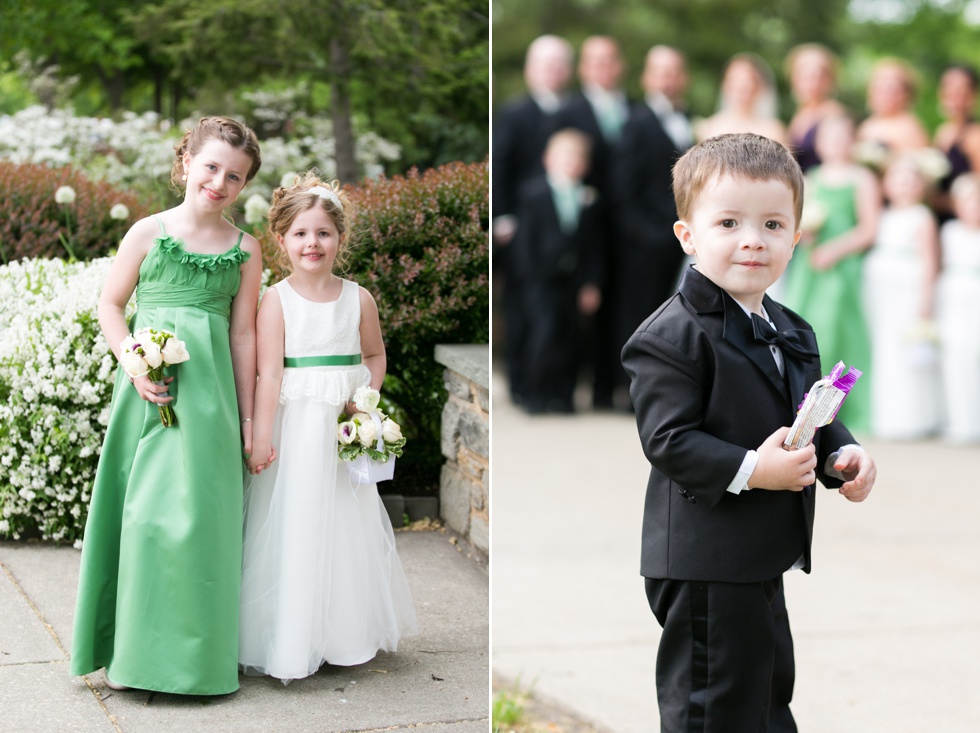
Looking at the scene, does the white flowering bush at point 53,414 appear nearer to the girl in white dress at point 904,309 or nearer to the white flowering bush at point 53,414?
the white flowering bush at point 53,414

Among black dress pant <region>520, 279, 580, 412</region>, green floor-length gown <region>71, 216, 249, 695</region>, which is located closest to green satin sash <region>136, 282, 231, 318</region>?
green floor-length gown <region>71, 216, 249, 695</region>

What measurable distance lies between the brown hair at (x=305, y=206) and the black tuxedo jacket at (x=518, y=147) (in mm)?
6419

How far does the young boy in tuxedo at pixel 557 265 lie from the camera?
10156mm

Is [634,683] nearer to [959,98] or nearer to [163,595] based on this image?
[163,595]

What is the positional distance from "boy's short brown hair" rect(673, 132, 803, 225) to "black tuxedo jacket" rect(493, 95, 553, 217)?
7645mm

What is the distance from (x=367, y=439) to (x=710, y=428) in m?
1.49

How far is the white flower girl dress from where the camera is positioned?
405 cm

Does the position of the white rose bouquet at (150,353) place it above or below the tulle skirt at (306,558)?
above

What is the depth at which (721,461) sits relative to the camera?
8.86 ft

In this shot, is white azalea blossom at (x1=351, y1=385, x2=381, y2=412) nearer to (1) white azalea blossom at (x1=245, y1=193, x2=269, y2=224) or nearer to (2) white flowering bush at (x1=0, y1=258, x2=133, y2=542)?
(2) white flowering bush at (x1=0, y1=258, x2=133, y2=542)

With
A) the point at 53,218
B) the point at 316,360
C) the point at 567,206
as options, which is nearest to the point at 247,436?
the point at 316,360

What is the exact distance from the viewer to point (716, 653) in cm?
283

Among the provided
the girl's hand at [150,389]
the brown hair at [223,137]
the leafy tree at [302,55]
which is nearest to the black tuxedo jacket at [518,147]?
the leafy tree at [302,55]

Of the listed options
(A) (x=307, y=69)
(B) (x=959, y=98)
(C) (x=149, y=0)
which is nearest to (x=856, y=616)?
(B) (x=959, y=98)
